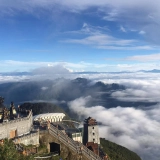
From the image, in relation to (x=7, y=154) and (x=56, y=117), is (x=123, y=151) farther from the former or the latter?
(x=7, y=154)

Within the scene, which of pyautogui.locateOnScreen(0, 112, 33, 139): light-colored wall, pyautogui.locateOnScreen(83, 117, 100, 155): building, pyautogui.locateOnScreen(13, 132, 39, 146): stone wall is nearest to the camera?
pyautogui.locateOnScreen(13, 132, 39, 146): stone wall

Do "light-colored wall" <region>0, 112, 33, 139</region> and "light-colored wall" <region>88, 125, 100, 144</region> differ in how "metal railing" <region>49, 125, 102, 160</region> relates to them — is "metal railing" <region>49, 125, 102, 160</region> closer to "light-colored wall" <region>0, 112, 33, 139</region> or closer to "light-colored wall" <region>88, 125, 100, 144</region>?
"light-colored wall" <region>0, 112, 33, 139</region>

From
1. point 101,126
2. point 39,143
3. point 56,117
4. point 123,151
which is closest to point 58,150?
point 39,143

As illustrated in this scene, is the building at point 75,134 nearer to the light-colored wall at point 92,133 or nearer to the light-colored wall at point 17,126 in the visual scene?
the light-colored wall at point 92,133

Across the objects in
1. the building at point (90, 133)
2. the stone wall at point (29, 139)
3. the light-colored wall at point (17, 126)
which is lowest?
the building at point (90, 133)

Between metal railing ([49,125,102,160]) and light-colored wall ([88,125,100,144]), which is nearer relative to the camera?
metal railing ([49,125,102,160])

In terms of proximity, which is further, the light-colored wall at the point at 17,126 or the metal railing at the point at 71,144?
the metal railing at the point at 71,144

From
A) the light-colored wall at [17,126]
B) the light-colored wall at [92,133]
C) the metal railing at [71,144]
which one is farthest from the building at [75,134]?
the light-colored wall at [17,126]

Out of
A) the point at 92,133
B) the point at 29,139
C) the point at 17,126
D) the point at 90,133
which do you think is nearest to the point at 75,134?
the point at 90,133

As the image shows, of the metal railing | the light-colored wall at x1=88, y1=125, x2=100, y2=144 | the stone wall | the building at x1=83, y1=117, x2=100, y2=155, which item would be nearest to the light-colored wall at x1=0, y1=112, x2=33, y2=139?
the stone wall
